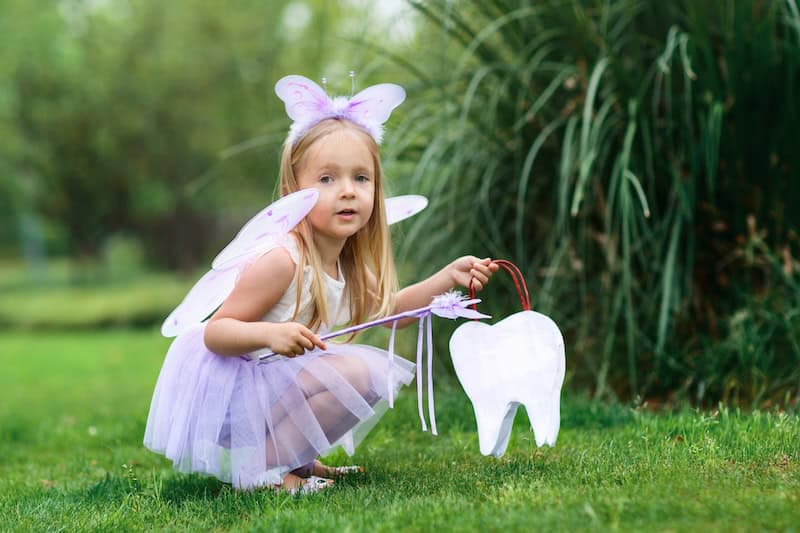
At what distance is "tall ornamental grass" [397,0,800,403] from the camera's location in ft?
11.6

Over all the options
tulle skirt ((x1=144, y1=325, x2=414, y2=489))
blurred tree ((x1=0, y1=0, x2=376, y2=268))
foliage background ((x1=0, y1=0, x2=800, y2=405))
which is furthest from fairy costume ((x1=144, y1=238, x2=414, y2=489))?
blurred tree ((x1=0, y1=0, x2=376, y2=268))

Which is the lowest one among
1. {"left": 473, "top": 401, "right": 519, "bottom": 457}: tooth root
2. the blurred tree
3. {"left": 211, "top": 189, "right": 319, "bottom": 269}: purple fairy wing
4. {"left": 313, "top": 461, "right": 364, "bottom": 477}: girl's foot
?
{"left": 313, "top": 461, "right": 364, "bottom": 477}: girl's foot

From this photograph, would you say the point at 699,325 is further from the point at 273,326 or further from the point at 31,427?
the point at 31,427

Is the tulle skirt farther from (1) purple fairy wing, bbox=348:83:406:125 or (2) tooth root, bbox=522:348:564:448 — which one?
(1) purple fairy wing, bbox=348:83:406:125

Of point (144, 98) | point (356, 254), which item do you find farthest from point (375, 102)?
point (144, 98)

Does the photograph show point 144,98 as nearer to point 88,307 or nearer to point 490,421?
point 88,307

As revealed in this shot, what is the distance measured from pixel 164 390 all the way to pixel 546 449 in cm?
122

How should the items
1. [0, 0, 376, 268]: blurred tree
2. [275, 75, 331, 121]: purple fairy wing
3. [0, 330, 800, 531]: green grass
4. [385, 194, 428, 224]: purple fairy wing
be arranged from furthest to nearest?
[0, 0, 376, 268]: blurred tree → [385, 194, 428, 224]: purple fairy wing → [275, 75, 331, 121]: purple fairy wing → [0, 330, 800, 531]: green grass

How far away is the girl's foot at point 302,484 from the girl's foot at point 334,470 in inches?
4.4

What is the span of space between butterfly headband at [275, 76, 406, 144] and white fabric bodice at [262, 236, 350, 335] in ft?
1.23

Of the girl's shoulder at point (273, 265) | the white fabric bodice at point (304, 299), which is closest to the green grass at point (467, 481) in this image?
the white fabric bodice at point (304, 299)

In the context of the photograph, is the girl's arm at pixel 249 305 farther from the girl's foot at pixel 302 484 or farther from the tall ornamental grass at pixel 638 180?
the tall ornamental grass at pixel 638 180

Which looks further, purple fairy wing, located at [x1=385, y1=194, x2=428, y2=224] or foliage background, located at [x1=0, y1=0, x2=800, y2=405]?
foliage background, located at [x1=0, y1=0, x2=800, y2=405]

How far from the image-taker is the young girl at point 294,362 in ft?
8.20
